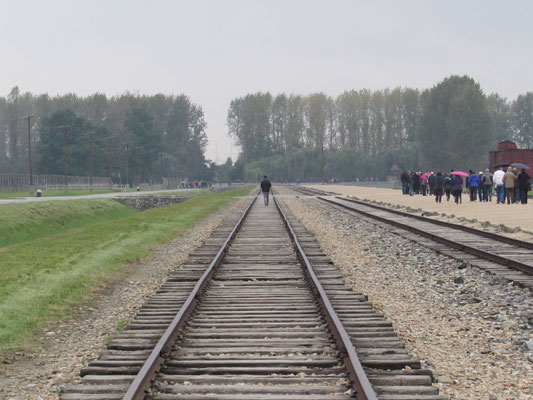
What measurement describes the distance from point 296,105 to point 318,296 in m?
148

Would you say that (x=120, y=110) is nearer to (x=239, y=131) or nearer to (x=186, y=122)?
(x=186, y=122)

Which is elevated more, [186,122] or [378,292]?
[186,122]

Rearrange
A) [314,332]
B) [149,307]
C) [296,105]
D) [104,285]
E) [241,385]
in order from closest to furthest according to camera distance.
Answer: [241,385]
[314,332]
[149,307]
[104,285]
[296,105]

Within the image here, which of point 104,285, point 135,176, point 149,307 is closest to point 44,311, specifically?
point 149,307

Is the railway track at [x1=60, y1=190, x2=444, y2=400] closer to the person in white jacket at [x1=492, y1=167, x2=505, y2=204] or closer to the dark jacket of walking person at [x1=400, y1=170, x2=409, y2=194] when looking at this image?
the person in white jacket at [x1=492, y1=167, x2=505, y2=204]

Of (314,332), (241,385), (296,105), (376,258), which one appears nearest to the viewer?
(241,385)

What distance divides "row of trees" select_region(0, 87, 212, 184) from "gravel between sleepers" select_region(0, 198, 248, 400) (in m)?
→ 99.8

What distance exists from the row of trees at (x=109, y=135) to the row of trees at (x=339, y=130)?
13.7 metres

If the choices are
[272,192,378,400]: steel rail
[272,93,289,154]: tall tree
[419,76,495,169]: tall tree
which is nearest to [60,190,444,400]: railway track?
[272,192,378,400]: steel rail

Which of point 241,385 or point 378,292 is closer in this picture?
point 241,385

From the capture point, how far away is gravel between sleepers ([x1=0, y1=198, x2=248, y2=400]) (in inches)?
231

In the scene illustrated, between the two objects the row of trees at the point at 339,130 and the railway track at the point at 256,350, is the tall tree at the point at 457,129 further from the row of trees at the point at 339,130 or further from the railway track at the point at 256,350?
the railway track at the point at 256,350

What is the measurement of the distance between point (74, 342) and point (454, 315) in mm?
4937

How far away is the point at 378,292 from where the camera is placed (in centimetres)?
1033
